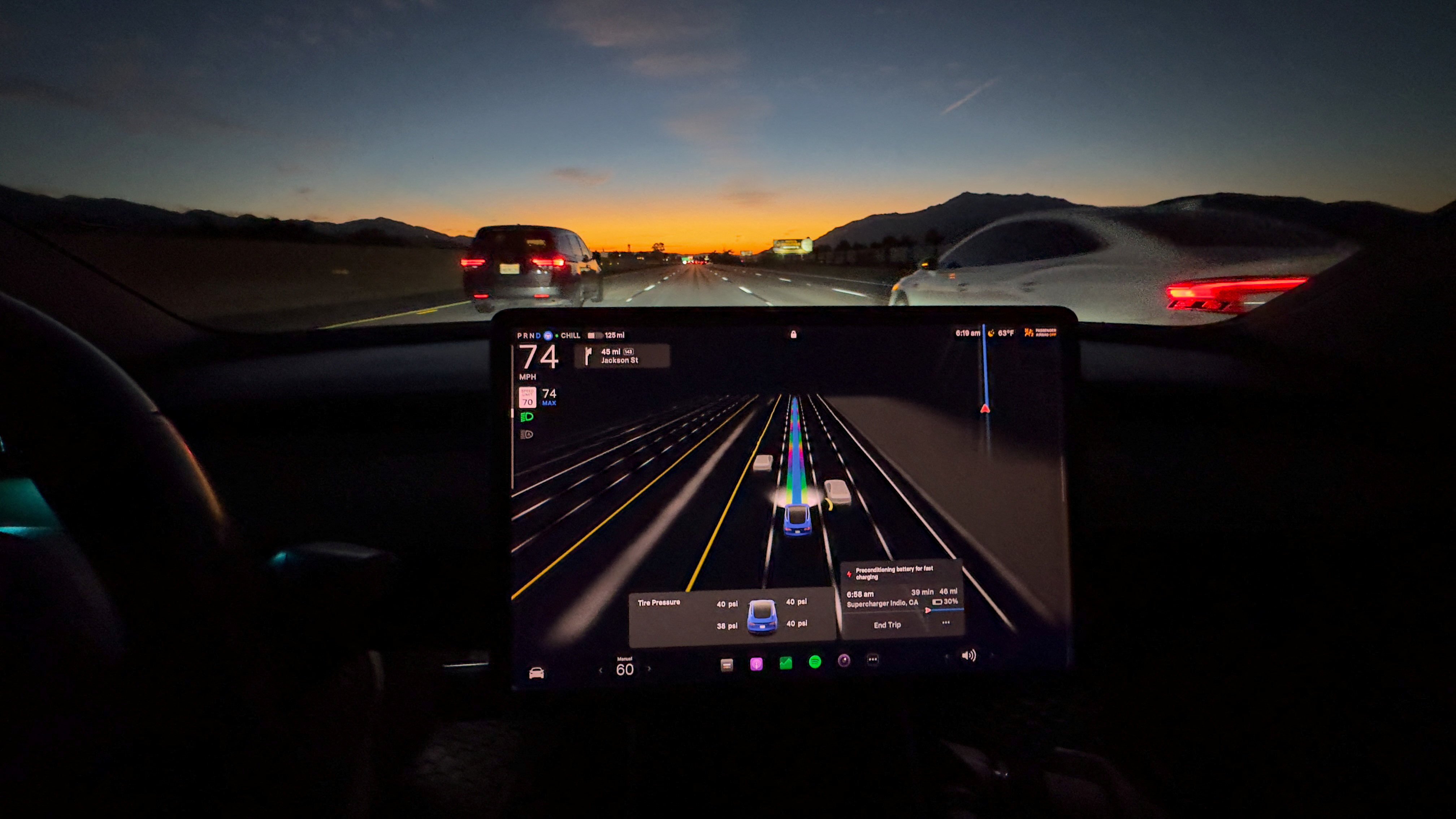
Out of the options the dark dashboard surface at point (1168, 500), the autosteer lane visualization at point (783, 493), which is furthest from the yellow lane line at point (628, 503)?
the dark dashboard surface at point (1168, 500)

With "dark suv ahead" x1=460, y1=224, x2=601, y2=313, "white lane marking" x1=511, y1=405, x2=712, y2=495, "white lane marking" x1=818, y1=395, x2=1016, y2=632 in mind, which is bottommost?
"white lane marking" x1=818, y1=395, x2=1016, y2=632

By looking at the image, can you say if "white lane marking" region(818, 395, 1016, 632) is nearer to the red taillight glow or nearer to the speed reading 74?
the speed reading 74

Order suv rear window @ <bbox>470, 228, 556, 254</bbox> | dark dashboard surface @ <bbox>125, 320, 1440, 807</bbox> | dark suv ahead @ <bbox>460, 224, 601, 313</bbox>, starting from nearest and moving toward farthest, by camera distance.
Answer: dark dashboard surface @ <bbox>125, 320, 1440, 807</bbox>, dark suv ahead @ <bbox>460, 224, 601, 313</bbox>, suv rear window @ <bbox>470, 228, 556, 254</bbox>

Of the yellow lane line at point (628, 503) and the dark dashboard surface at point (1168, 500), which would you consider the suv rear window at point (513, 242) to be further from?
the yellow lane line at point (628, 503)

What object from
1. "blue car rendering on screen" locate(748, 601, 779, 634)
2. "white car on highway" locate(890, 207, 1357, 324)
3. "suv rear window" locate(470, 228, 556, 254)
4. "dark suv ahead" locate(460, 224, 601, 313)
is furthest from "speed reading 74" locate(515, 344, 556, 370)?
"suv rear window" locate(470, 228, 556, 254)

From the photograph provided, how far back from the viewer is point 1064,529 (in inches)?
74.2

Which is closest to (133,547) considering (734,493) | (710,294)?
(734,493)

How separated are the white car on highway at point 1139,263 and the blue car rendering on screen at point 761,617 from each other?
1948 millimetres

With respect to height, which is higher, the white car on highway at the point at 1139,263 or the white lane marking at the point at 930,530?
the white car on highway at the point at 1139,263

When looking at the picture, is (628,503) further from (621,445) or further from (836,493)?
(836,493)

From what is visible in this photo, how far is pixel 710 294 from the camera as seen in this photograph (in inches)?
513

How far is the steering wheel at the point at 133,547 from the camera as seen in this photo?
1.12 metres

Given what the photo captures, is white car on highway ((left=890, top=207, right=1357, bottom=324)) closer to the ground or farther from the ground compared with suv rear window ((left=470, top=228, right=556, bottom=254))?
closer to the ground

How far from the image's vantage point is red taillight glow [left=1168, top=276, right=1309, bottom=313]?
141 inches
